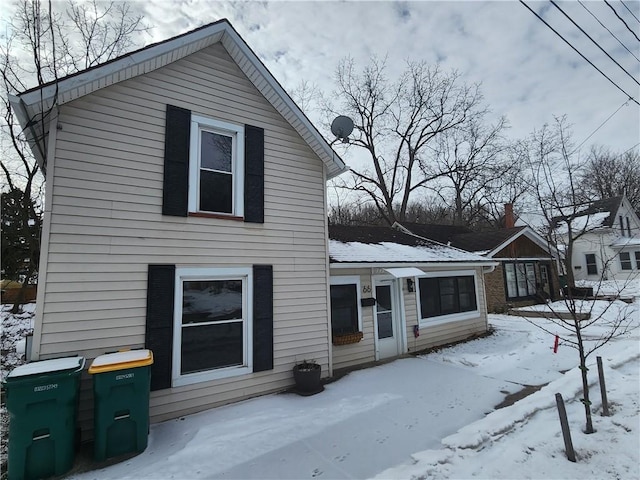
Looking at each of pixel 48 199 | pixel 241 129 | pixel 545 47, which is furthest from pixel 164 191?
pixel 545 47

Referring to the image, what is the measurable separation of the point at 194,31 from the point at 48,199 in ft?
11.9

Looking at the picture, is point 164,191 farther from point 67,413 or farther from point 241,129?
point 67,413

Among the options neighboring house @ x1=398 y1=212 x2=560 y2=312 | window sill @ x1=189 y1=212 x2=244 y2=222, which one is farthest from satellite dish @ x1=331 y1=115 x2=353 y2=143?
neighboring house @ x1=398 y1=212 x2=560 y2=312

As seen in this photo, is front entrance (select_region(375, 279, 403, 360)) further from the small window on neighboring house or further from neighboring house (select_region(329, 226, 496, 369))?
the small window on neighboring house

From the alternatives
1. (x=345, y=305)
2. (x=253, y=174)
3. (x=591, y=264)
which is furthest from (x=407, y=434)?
(x=591, y=264)

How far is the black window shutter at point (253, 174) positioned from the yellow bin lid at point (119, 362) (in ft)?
9.22

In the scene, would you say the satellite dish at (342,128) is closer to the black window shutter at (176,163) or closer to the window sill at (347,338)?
the black window shutter at (176,163)

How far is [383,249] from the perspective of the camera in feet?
31.8

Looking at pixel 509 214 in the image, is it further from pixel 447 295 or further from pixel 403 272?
pixel 403 272

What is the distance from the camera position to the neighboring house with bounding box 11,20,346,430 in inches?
182

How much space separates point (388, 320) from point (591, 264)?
26.8 m

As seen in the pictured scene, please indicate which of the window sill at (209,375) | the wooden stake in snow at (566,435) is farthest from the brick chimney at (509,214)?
the window sill at (209,375)

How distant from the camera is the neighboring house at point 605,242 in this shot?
25.3m

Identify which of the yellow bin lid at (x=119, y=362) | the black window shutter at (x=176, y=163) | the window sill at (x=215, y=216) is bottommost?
the yellow bin lid at (x=119, y=362)
